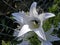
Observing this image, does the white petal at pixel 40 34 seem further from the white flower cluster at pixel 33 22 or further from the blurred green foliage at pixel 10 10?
the blurred green foliage at pixel 10 10

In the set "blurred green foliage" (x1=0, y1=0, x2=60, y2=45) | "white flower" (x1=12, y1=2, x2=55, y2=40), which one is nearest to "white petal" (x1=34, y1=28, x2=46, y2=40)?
"white flower" (x1=12, y1=2, x2=55, y2=40)

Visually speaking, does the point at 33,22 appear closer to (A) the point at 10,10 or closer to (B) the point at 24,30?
(B) the point at 24,30

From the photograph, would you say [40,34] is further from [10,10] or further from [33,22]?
[10,10]

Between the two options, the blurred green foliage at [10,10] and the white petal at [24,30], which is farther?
the blurred green foliage at [10,10]

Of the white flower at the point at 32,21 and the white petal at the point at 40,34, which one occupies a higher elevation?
the white flower at the point at 32,21

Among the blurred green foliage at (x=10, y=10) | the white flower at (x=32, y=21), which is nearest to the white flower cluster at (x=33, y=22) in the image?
the white flower at (x=32, y=21)

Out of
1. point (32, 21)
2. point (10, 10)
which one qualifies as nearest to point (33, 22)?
point (32, 21)

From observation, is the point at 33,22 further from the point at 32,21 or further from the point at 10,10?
the point at 10,10

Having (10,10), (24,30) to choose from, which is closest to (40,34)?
(24,30)

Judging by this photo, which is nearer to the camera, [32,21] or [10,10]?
[32,21]

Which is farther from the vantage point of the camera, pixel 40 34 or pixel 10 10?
pixel 10 10
